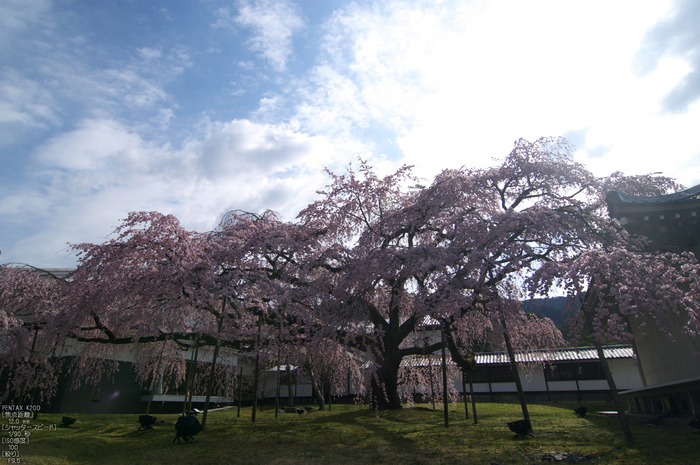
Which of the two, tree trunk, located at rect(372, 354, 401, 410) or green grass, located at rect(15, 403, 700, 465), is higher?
tree trunk, located at rect(372, 354, 401, 410)

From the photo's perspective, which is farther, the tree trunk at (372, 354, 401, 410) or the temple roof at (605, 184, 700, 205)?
the tree trunk at (372, 354, 401, 410)

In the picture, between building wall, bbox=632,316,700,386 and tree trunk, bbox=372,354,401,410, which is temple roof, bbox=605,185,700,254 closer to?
building wall, bbox=632,316,700,386

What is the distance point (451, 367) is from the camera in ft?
65.0

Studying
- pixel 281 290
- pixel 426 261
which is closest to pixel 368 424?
pixel 281 290

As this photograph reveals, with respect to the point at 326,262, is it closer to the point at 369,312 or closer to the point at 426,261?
the point at 369,312

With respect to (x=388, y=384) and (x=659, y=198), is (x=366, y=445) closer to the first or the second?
(x=388, y=384)

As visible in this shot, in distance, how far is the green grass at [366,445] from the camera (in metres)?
7.34

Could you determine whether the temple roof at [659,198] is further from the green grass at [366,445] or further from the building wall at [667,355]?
the green grass at [366,445]

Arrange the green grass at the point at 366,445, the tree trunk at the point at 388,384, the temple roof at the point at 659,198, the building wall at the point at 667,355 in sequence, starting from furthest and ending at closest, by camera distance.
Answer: the tree trunk at the point at 388,384
the building wall at the point at 667,355
the temple roof at the point at 659,198
the green grass at the point at 366,445

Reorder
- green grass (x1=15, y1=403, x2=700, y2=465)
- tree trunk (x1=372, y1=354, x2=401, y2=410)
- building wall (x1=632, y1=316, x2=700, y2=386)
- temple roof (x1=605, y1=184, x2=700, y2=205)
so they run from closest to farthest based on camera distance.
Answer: green grass (x1=15, y1=403, x2=700, y2=465)
temple roof (x1=605, y1=184, x2=700, y2=205)
building wall (x1=632, y1=316, x2=700, y2=386)
tree trunk (x1=372, y1=354, x2=401, y2=410)

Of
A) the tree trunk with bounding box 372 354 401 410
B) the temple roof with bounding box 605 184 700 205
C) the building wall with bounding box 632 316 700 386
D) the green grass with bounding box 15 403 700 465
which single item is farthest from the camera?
the tree trunk with bounding box 372 354 401 410

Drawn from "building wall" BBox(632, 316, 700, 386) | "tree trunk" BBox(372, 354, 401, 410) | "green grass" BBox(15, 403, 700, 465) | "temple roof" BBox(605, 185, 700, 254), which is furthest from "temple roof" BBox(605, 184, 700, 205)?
"tree trunk" BBox(372, 354, 401, 410)

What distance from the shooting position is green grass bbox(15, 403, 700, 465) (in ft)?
24.1

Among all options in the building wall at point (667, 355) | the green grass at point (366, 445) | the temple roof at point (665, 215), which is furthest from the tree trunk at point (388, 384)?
the temple roof at point (665, 215)
